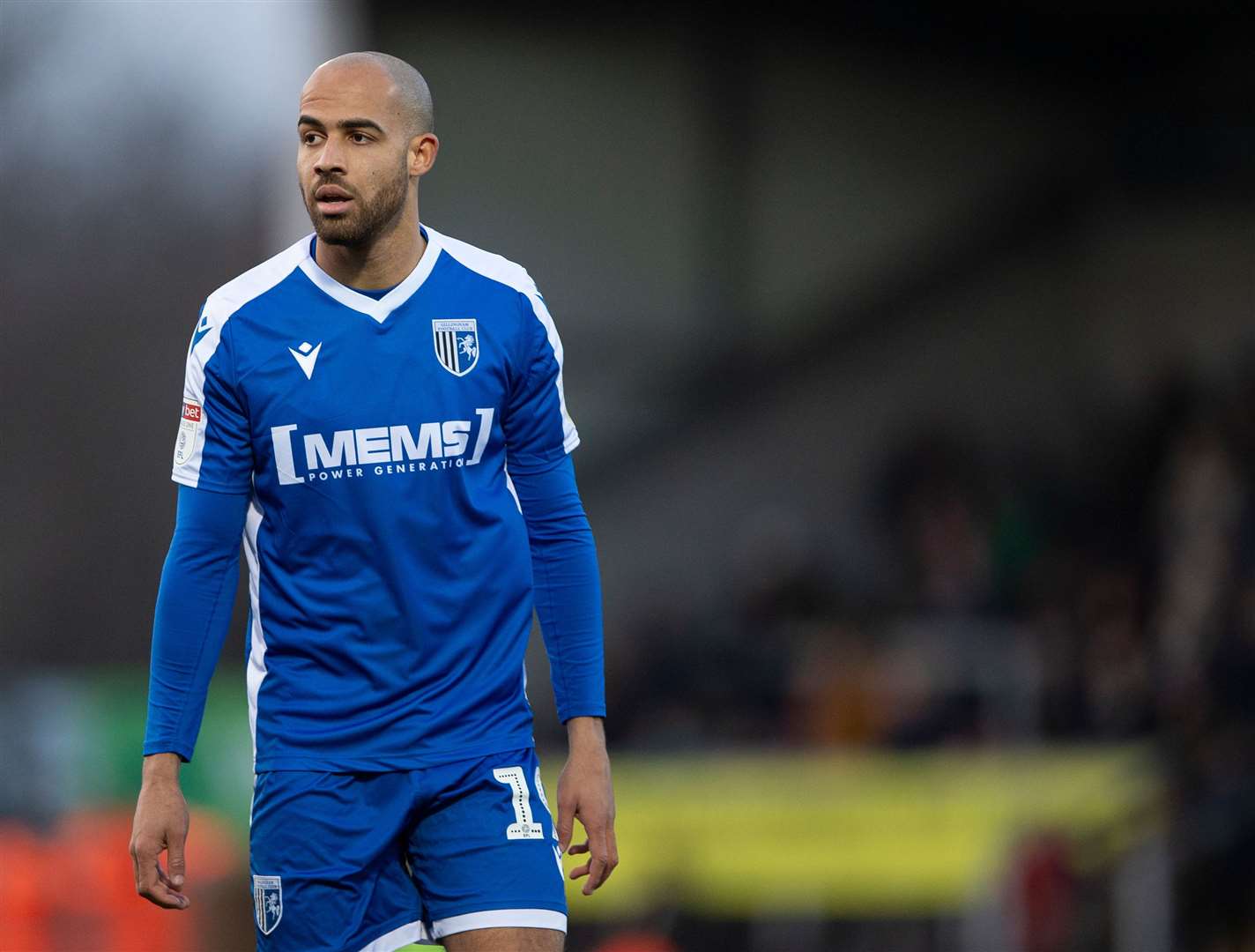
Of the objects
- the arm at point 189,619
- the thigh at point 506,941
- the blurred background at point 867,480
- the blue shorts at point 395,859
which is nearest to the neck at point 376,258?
the arm at point 189,619

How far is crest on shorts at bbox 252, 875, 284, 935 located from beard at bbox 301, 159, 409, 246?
3.61 feet

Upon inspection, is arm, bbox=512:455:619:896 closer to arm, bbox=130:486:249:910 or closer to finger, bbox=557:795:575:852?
finger, bbox=557:795:575:852

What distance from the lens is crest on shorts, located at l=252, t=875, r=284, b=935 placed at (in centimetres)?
337

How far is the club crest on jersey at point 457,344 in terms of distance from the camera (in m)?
3.46

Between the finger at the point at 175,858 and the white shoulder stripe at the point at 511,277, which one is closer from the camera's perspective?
the finger at the point at 175,858

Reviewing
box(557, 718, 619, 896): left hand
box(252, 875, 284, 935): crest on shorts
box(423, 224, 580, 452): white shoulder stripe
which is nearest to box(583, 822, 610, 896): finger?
box(557, 718, 619, 896): left hand

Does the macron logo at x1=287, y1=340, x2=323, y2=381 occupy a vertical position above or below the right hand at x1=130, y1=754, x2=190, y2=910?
above

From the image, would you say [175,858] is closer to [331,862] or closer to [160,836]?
[160,836]

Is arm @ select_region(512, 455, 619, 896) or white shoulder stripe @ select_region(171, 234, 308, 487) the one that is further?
arm @ select_region(512, 455, 619, 896)

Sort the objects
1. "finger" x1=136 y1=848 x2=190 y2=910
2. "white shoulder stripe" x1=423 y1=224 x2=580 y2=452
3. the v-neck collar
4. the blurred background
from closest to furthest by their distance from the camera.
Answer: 1. "finger" x1=136 y1=848 x2=190 y2=910
2. the v-neck collar
3. "white shoulder stripe" x1=423 y1=224 x2=580 y2=452
4. the blurred background

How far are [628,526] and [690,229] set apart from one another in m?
2.20

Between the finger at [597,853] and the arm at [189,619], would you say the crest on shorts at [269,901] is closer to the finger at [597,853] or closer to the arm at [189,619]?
the arm at [189,619]

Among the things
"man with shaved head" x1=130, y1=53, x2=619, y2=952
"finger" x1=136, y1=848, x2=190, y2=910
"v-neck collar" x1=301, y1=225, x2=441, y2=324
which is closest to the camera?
"finger" x1=136, y1=848, x2=190, y2=910

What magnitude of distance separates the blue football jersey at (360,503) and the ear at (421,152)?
0.21 meters
